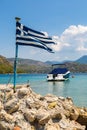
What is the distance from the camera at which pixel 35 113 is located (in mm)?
18562

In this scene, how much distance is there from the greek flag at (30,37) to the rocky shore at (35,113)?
137 inches

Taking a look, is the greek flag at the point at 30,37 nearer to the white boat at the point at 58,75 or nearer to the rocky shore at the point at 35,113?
the rocky shore at the point at 35,113

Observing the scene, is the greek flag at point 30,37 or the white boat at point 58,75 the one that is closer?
the greek flag at point 30,37

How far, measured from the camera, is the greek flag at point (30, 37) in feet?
72.1

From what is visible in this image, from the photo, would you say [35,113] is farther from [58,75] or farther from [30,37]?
[58,75]

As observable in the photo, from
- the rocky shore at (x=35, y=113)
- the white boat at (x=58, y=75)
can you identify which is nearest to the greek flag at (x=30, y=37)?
the rocky shore at (x=35, y=113)

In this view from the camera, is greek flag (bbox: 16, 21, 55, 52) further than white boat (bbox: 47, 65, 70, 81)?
No

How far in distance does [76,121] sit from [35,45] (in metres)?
5.83

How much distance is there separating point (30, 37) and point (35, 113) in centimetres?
597

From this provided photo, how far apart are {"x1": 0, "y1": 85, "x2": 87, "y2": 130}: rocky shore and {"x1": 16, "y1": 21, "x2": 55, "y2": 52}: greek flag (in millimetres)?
3467

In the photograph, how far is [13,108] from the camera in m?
18.4

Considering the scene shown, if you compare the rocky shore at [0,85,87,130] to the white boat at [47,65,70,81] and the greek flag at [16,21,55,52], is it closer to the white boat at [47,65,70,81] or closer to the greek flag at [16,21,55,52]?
the greek flag at [16,21,55,52]

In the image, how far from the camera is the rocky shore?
18.0 m

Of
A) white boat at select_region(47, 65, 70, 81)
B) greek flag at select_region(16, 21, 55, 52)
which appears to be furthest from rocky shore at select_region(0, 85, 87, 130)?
white boat at select_region(47, 65, 70, 81)
